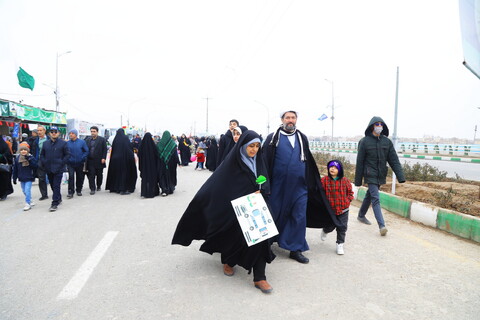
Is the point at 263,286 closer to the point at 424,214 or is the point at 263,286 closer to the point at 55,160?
the point at 424,214

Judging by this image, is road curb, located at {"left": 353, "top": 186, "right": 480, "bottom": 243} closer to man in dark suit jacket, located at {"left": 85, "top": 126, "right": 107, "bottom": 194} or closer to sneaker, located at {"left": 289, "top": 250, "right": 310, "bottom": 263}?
sneaker, located at {"left": 289, "top": 250, "right": 310, "bottom": 263}

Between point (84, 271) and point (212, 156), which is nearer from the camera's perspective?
point (84, 271)

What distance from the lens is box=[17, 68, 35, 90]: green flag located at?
18094 millimetres

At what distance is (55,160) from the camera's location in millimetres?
6461

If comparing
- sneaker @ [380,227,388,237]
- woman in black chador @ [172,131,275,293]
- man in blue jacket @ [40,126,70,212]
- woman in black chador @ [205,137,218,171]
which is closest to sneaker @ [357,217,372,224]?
sneaker @ [380,227,388,237]

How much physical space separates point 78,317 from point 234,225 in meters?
1.53

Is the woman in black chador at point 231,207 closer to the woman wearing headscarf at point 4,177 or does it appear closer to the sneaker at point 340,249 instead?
the sneaker at point 340,249

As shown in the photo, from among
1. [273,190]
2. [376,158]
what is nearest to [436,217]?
[376,158]

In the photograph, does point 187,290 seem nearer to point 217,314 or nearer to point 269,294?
point 217,314

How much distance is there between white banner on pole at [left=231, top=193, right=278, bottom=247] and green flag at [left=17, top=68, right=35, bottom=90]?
20224 millimetres

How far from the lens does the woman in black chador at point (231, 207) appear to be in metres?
3.11

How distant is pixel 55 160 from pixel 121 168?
2312mm

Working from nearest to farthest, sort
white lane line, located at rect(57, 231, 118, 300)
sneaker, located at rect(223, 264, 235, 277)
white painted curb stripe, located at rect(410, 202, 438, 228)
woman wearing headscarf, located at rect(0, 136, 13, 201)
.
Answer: white lane line, located at rect(57, 231, 118, 300) < sneaker, located at rect(223, 264, 235, 277) < white painted curb stripe, located at rect(410, 202, 438, 228) < woman wearing headscarf, located at rect(0, 136, 13, 201)

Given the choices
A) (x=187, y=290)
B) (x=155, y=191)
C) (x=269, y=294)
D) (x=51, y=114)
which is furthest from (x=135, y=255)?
(x=51, y=114)
